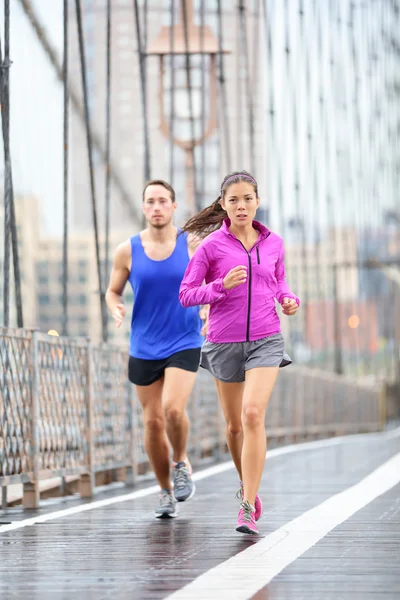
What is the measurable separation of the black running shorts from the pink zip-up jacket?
74 centimetres

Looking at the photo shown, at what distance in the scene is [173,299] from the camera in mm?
6148

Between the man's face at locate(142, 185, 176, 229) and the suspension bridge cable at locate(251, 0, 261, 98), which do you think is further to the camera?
the suspension bridge cable at locate(251, 0, 261, 98)

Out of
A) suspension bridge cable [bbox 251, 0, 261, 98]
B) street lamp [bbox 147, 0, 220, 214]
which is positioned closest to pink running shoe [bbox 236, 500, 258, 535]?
street lamp [bbox 147, 0, 220, 214]

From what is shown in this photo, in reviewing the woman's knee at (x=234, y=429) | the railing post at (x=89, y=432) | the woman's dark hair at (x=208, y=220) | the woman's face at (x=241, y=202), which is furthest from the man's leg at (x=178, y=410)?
the railing post at (x=89, y=432)

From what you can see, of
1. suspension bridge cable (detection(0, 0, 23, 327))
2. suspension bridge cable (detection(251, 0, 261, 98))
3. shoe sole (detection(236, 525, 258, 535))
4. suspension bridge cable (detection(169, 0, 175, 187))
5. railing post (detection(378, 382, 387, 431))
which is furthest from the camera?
railing post (detection(378, 382, 387, 431))

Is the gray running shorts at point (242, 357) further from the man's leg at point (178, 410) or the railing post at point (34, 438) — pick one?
the railing post at point (34, 438)

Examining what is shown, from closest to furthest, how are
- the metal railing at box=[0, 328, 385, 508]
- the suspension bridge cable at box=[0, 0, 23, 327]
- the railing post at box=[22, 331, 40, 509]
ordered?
the metal railing at box=[0, 328, 385, 508], the railing post at box=[22, 331, 40, 509], the suspension bridge cable at box=[0, 0, 23, 327]

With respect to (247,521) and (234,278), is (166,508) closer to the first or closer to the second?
(247,521)

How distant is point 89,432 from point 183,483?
205cm

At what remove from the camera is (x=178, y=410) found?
614 centimetres

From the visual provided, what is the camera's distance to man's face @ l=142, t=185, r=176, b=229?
621cm

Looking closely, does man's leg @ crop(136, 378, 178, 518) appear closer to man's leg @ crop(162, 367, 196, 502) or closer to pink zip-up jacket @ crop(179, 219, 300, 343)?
man's leg @ crop(162, 367, 196, 502)

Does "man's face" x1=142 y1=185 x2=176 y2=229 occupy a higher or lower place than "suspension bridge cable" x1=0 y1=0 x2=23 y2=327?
lower

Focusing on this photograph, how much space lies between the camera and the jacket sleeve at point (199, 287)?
5.21 m
